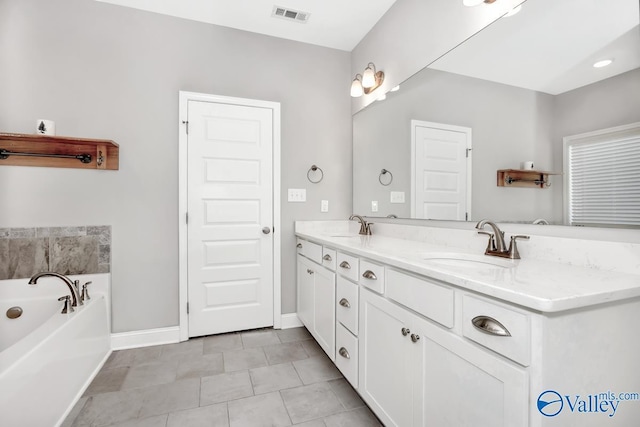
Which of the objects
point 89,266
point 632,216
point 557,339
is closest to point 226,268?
point 89,266

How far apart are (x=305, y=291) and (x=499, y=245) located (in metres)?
1.51

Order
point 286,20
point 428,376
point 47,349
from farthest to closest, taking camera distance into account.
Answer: point 286,20 → point 47,349 → point 428,376

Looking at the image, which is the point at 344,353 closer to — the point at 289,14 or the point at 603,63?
the point at 603,63

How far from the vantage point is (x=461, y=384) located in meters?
0.93

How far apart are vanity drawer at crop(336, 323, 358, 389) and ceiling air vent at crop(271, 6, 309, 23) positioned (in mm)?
2370

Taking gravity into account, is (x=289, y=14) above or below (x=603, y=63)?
above

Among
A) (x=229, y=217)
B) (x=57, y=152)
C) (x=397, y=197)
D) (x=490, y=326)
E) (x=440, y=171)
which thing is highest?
(x=57, y=152)

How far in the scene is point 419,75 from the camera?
6.59 ft

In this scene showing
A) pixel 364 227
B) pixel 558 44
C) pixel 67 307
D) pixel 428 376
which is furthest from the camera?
pixel 364 227

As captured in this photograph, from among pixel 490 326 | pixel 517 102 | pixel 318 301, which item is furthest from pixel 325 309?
pixel 517 102

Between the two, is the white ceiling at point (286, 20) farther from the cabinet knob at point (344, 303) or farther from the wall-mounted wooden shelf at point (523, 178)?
the cabinet knob at point (344, 303)

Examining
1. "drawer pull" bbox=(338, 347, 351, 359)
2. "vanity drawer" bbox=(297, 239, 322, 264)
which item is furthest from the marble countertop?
"vanity drawer" bbox=(297, 239, 322, 264)

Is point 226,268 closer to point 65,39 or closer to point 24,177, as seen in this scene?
point 24,177

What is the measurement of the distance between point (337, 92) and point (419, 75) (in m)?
1.04
